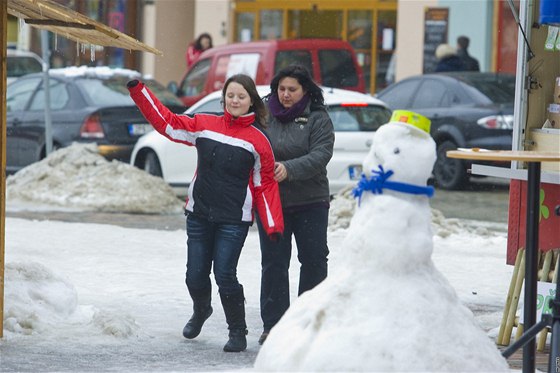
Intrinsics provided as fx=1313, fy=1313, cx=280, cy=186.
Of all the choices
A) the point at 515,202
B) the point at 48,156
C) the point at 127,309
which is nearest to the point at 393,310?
the point at 515,202

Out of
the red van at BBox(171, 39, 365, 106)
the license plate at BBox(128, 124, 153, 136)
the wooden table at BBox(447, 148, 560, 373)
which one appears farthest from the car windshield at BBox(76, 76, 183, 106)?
the wooden table at BBox(447, 148, 560, 373)

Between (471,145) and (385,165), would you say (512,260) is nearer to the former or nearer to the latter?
(385,165)

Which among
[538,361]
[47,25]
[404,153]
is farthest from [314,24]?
[404,153]

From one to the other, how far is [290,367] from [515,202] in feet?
11.6

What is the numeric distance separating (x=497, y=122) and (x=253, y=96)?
33.6 ft

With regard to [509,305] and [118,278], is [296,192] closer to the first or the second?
[509,305]

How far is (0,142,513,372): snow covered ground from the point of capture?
7352 millimetres

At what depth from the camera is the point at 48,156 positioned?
16.2m

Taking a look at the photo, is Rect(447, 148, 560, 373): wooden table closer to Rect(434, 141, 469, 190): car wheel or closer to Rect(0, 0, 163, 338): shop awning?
Rect(0, 0, 163, 338): shop awning

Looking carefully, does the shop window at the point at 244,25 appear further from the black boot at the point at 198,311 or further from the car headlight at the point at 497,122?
the black boot at the point at 198,311

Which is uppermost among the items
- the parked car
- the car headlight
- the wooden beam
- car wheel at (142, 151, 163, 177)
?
the wooden beam

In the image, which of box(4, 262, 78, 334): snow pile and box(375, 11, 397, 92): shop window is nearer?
box(4, 262, 78, 334): snow pile

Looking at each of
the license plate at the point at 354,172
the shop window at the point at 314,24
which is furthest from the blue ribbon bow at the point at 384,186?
the shop window at the point at 314,24

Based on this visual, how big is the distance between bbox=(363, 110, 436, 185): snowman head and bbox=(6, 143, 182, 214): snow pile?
9744mm
